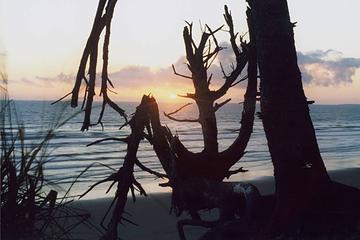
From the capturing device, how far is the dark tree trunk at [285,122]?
489 cm

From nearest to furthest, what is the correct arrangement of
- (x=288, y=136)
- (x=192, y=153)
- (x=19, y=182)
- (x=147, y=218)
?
(x=19, y=182) → (x=288, y=136) → (x=192, y=153) → (x=147, y=218)

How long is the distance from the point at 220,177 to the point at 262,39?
68.1 inches

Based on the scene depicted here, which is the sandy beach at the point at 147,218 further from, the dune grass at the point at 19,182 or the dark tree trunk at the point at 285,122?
the dune grass at the point at 19,182

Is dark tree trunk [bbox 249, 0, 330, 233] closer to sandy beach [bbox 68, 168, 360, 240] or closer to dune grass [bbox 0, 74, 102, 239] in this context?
dune grass [bbox 0, 74, 102, 239]

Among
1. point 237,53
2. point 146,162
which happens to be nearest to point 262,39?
point 237,53

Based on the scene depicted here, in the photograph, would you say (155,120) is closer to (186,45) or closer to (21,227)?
(186,45)

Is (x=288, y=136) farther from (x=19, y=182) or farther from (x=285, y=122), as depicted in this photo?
(x=19, y=182)

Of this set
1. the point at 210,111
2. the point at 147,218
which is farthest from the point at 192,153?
the point at 147,218

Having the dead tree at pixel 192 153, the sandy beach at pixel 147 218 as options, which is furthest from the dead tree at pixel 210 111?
the sandy beach at pixel 147 218

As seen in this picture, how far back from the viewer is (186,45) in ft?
21.4

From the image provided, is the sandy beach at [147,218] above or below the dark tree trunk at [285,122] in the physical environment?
below

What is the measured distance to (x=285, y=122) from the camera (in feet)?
16.3

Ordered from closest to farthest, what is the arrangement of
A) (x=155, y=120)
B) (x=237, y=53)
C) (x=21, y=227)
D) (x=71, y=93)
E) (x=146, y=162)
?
(x=21, y=227)
(x=71, y=93)
(x=155, y=120)
(x=237, y=53)
(x=146, y=162)

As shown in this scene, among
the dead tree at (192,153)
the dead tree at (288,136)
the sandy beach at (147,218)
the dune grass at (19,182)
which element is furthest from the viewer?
the sandy beach at (147,218)
